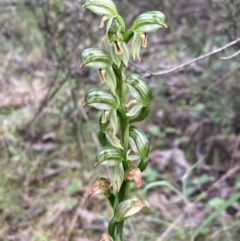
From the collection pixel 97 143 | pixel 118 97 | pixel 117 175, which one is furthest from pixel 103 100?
pixel 97 143

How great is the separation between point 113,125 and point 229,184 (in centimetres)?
158

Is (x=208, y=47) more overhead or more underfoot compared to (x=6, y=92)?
more overhead

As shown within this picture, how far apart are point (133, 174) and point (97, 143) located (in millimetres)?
1459

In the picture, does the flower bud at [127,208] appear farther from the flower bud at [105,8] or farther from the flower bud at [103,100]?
the flower bud at [105,8]

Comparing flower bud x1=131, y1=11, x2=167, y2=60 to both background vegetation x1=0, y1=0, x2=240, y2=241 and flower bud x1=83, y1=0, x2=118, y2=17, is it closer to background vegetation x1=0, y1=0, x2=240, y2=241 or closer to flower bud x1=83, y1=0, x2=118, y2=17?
flower bud x1=83, y1=0, x2=118, y2=17

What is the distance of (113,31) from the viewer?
37.5 inches

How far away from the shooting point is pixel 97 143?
2463 mm

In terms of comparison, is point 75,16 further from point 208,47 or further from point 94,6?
point 94,6

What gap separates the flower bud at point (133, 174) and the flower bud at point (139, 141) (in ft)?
0.12

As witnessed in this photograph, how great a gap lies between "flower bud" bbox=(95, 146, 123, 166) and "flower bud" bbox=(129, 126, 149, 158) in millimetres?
41

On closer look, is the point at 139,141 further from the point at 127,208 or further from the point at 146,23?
the point at 146,23

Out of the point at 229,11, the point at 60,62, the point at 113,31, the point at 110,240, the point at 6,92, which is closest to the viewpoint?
the point at 113,31

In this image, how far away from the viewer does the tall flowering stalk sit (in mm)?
972

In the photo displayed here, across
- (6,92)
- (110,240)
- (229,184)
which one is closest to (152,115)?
(229,184)
